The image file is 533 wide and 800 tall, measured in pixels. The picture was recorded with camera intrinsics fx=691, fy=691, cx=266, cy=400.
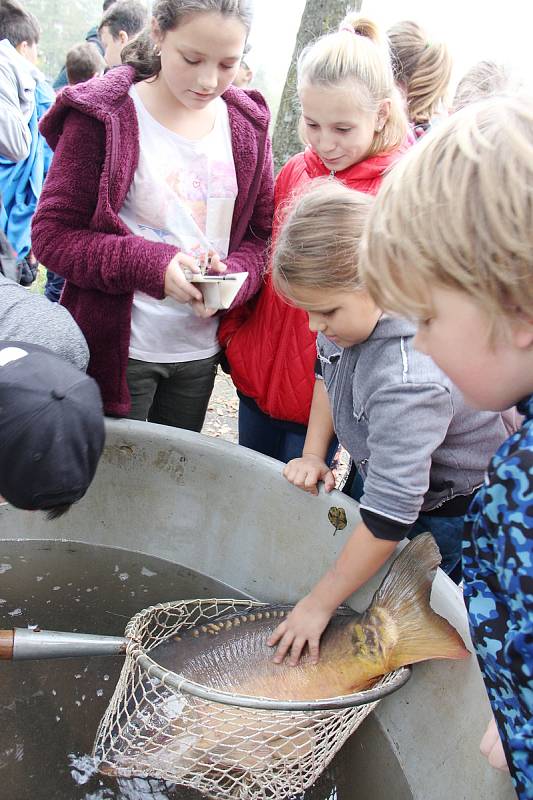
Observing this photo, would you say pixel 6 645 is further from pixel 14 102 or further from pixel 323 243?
pixel 14 102

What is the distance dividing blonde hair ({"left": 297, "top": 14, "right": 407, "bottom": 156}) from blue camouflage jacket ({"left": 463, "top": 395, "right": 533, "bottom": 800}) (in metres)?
1.29

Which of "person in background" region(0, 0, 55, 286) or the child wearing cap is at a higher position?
the child wearing cap

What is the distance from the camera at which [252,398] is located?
7.59 feet

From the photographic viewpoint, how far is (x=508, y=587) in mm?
854

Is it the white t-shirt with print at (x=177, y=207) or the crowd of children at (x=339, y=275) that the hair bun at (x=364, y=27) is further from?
the white t-shirt with print at (x=177, y=207)

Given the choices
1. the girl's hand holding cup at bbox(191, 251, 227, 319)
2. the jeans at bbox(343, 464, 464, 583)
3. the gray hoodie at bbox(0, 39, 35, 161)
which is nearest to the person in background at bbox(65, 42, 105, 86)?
the gray hoodie at bbox(0, 39, 35, 161)

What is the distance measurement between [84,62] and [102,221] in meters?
2.65

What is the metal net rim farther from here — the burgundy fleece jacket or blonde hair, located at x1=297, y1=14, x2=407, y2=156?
blonde hair, located at x1=297, y1=14, x2=407, y2=156

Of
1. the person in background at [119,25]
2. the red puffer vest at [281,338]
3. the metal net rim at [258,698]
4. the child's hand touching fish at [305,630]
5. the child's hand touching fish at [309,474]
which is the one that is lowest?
the child's hand touching fish at [305,630]

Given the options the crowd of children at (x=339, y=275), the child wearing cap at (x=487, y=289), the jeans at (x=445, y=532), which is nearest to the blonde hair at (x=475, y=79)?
the crowd of children at (x=339, y=275)

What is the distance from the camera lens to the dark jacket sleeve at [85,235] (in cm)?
188

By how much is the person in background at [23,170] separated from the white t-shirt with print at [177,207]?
155 cm

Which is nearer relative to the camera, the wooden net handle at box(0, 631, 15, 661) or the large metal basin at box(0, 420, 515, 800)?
the wooden net handle at box(0, 631, 15, 661)

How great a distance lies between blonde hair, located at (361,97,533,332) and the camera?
0.74 meters
